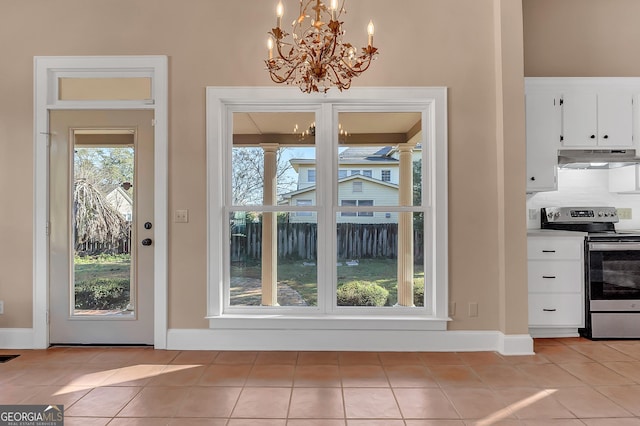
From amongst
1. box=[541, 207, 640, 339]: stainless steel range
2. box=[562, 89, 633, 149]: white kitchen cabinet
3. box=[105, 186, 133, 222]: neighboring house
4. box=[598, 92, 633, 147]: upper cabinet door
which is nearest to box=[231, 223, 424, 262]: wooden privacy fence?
box=[105, 186, 133, 222]: neighboring house

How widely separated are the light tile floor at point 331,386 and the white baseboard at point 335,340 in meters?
0.08

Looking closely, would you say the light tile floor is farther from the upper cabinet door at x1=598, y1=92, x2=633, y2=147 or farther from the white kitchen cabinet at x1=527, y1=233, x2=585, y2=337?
the upper cabinet door at x1=598, y1=92, x2=633, y2=147

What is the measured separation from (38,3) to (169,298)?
8.76 feet

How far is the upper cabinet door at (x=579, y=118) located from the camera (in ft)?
12.6

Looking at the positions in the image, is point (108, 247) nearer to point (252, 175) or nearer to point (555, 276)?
point (252, 175)

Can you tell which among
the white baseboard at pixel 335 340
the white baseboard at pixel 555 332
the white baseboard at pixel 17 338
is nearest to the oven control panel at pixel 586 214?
the white baseboard at pixel 555 332

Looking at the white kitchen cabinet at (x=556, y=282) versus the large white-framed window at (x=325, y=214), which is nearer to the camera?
the large white-framed window at (x=325, y=214)

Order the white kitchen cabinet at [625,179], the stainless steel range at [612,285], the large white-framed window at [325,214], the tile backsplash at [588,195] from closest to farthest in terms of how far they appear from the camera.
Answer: the large white-framed window at [325,214]
the stainless steel range at [612,285]
the white kitchen cabinet at [625,179]
the tile backsplash at [588,195]

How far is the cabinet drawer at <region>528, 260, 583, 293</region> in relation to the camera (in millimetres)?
3662

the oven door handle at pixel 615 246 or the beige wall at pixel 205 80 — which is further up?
the beige wall at pixel 205 80

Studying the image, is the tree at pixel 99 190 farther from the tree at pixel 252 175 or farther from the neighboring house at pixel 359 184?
the neighboring house at pixel 359 184

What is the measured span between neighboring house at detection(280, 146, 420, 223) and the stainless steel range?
181 centimetres

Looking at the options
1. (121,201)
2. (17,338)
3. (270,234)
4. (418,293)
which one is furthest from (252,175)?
(17,338)

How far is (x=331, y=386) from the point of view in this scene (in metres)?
2.70
